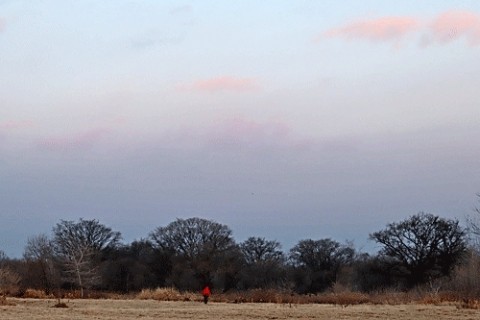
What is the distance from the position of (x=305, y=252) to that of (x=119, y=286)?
76.2ft

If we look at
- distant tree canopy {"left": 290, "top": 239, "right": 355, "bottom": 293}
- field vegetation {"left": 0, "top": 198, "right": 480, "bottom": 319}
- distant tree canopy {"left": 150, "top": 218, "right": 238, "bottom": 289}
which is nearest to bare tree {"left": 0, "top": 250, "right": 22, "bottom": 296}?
field vegetation {"left": 0, "top": 198, "right": 480, "bottom": 319}

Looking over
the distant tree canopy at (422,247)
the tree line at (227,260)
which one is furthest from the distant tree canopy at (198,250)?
the distant tree canopy at (422,247)

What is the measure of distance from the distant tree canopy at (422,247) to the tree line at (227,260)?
105 mm

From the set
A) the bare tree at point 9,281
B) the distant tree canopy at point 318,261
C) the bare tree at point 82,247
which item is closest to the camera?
the bare tree at point 9,281

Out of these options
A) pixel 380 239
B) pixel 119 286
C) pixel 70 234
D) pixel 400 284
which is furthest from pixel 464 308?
pixel 70 234

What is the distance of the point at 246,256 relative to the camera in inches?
3344

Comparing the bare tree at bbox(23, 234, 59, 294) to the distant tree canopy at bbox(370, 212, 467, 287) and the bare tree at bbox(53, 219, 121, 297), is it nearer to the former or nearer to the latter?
the bare tree at bbox(53, 219, 121, 297)

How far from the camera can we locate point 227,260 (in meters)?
78.8

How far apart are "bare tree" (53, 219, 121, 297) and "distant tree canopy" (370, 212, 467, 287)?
3111 centimetres

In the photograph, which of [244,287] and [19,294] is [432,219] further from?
[19,294]

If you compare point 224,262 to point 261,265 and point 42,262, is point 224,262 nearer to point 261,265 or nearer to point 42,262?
point 261,265

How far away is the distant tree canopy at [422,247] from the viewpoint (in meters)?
73.7

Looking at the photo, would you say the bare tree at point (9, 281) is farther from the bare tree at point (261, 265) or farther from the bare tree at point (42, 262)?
the bare tree at point (261, 265)

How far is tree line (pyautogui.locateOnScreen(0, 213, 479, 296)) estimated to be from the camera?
228ft
